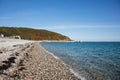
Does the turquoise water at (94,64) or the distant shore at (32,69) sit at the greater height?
the distant shore at (32,69)

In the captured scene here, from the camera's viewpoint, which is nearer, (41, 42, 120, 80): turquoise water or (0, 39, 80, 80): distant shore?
(0, 39, 80, 80): distant shore

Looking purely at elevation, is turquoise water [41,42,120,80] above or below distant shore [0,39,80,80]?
below

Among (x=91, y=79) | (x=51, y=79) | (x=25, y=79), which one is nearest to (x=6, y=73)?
(x=25, y=79)

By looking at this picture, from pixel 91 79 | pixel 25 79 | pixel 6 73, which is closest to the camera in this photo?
pixel 25 79

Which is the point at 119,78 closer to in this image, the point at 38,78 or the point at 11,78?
the point at 38,78

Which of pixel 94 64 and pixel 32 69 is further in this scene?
pixel 94 64

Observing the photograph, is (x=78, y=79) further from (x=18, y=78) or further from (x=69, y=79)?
(x=18, y=78)

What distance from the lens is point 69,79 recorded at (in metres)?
13.7

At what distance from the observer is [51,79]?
13172mm

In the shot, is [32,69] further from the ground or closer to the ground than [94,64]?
further from the ground

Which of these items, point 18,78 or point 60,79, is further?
point 60,79

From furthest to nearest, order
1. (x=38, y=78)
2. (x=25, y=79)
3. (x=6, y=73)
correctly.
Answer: (x=6, y=73) → (x=38, y=78) → (x=25, y=79)

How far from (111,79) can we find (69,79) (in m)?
3.86

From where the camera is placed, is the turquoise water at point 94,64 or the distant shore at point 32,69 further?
the turquoise water at point 94,64
